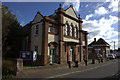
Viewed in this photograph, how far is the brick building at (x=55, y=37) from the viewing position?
15.7 m

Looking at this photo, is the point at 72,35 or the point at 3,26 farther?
the point at 72,35

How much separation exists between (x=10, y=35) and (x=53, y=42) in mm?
6342

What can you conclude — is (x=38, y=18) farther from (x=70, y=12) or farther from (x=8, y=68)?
(x=8, y=68)

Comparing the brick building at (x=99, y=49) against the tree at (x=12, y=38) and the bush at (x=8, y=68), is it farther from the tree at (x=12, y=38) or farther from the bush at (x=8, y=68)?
the bush at (x=8, y=68)

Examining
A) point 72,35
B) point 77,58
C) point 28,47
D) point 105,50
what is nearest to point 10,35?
point 28,47

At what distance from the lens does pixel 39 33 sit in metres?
16.4

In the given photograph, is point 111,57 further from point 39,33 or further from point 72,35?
point 39,33

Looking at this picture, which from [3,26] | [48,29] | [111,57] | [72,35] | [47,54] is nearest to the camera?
[3,26]

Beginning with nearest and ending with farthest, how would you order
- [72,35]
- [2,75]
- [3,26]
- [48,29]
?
1. [2,75]
2. [3,26]
3. [48,29]
4. [72,35]

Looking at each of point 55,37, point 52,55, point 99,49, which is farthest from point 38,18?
point 99,49

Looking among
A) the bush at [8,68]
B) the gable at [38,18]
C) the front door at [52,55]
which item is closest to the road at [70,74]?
the bush at [8,68]

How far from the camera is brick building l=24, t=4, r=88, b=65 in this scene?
51.4 feet

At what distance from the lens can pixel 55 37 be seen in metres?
17.6

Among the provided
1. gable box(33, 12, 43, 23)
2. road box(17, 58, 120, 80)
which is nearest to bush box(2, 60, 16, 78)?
road box(17, 58, 120, 80)
